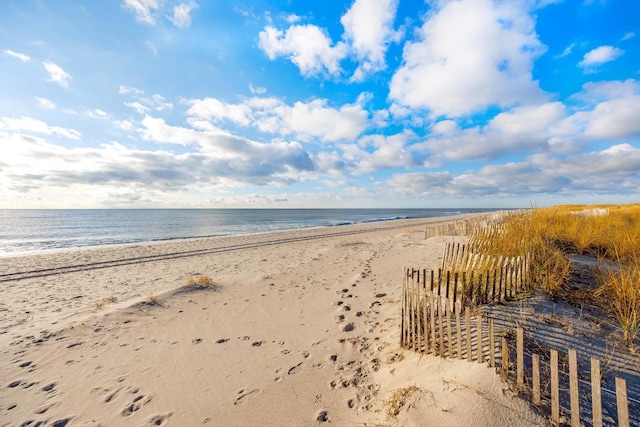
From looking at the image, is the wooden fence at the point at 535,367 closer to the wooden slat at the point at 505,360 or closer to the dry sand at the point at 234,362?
the wooden slat at the point at 505,360

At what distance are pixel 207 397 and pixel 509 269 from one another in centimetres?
546

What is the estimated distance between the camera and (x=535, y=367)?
2.52 meters

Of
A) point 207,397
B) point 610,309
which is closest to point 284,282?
point 207,397

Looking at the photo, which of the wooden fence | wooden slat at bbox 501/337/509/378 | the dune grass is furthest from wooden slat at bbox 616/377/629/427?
the dune grass

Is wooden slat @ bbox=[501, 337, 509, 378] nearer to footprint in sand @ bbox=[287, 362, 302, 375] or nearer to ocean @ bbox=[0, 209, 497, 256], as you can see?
footprint in sand @ bbox=[287, 362, 302, 375]

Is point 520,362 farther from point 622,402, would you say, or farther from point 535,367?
point 622,402

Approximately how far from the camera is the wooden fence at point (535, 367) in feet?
7.18

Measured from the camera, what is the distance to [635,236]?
21.4 feet

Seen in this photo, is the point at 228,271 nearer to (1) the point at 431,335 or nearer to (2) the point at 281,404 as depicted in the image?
(2) the point at 281,404

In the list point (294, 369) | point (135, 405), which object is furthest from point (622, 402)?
point (135, 405)

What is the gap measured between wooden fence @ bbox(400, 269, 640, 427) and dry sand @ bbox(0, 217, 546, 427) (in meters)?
0.19

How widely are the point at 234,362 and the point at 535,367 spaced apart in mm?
4313

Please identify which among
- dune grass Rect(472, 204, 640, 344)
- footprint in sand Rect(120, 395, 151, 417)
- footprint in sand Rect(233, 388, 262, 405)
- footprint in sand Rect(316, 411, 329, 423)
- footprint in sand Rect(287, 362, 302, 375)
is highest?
dune grass Rect(472, 204, 640, 344)

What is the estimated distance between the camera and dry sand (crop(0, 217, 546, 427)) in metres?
3.21
